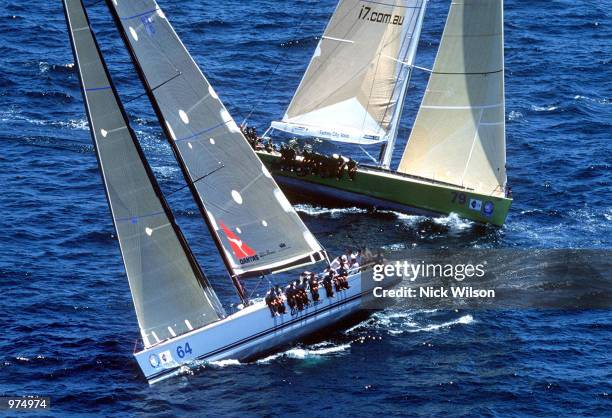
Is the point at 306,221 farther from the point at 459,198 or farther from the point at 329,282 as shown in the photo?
the point at 329,282

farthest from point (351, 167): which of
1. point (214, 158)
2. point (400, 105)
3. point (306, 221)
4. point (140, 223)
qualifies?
point (140, 223)

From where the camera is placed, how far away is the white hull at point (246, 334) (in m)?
60.0

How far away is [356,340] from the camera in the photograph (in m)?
64.9

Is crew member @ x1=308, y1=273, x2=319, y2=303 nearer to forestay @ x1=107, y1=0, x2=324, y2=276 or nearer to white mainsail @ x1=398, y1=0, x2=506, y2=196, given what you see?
forestay @ x1=107, y1=0, x2=324, y2=276

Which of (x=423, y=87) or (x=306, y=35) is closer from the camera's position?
(x=423, y=87)

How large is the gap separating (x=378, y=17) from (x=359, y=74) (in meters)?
3.68

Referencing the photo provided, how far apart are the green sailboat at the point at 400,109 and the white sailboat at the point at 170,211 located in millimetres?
18544

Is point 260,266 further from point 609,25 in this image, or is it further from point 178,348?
point 609,25

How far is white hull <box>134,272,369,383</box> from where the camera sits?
197 feet

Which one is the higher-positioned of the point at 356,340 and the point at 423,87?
the point at 423,87

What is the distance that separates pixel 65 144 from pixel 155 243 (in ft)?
93.0

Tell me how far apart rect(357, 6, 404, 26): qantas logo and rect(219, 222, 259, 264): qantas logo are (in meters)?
23.3

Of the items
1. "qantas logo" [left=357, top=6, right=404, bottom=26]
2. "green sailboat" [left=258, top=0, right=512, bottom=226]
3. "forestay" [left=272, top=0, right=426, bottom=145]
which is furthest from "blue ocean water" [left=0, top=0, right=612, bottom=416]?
"qantas logo" [left=357, top=6, right=404, bottom=26]

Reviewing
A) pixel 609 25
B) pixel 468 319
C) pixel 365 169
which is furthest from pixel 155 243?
pixel 609 25
